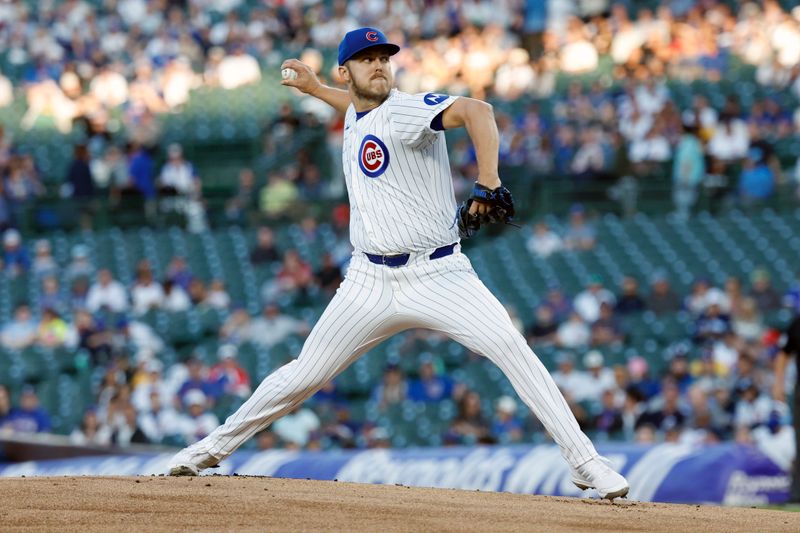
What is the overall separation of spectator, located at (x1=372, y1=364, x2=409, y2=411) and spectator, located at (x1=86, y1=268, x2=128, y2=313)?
381 centimetres

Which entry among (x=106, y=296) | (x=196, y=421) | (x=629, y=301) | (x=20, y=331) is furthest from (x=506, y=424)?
(x=20, y=331)

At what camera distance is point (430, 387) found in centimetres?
1369

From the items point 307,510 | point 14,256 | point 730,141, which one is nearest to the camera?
point 307,510

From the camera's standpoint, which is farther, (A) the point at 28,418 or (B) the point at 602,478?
(A) the point at 28,418

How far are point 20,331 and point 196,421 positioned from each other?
3.60m

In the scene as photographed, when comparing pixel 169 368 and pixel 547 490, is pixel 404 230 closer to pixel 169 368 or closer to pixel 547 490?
pixel 547 490

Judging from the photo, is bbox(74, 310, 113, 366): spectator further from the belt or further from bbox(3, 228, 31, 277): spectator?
the belt

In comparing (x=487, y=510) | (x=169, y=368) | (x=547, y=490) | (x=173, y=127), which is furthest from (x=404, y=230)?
(x=173, y=127)

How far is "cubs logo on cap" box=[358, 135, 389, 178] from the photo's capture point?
6.24m

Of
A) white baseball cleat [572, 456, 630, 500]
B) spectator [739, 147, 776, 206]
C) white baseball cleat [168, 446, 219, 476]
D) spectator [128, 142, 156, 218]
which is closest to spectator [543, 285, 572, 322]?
spectator [739, 147, 776, 206]

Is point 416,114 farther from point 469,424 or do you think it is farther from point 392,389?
point 392,389

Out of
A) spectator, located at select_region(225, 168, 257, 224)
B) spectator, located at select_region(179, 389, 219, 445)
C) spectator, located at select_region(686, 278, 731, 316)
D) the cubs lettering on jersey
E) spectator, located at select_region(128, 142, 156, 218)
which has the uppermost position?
the cubs lettering on jersey

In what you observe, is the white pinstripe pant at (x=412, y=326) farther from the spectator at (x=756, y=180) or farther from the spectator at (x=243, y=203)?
the spectator at (x=243, y=203)

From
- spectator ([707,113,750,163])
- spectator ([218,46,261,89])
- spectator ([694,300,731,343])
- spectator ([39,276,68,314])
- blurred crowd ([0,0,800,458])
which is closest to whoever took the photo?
blurred crowd ([0,0,800,458])
